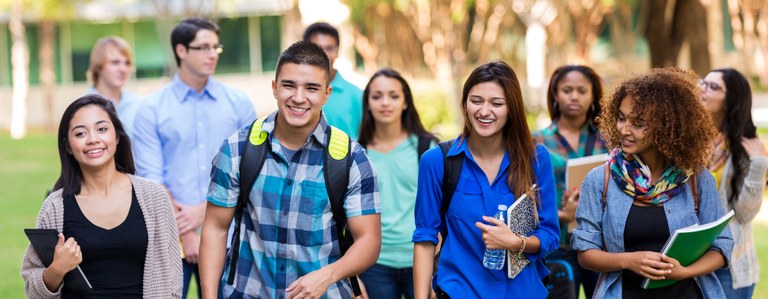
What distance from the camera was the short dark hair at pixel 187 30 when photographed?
21.4 feet

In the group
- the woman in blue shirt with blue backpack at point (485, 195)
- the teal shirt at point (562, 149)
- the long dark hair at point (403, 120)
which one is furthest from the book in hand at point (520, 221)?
the long dark hair at point (403, 120)

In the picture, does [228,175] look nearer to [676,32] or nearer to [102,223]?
[102,223]

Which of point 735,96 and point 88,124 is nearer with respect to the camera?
point 88,124

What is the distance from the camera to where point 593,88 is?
22.1 ft

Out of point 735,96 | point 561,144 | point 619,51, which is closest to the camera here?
point 735,96

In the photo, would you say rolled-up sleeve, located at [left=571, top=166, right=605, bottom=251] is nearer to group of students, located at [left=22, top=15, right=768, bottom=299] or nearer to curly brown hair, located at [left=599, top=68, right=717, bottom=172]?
group of students, located at [left=22, top=15, right=768, bottom=299]

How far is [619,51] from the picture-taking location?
44.8 metres

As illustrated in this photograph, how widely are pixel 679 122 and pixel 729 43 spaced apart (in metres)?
43.0

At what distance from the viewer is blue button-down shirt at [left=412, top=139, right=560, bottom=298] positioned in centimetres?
461

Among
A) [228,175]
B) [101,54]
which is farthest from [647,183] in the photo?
[101,54]

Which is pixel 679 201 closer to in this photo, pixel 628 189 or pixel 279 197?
pixel 628 189

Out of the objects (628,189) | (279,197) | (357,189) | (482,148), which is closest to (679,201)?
(628,189)

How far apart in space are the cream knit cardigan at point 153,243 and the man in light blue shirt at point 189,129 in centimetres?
128

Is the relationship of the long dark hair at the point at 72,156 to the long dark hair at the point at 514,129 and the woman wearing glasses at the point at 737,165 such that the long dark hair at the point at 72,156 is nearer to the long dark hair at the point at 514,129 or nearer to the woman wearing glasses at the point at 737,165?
the long dark hair at the point at 514,129
